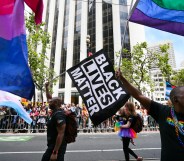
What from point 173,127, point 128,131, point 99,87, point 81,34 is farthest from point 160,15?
point 81,34

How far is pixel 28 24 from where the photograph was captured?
21.6m

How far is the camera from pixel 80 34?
45156 millimetres

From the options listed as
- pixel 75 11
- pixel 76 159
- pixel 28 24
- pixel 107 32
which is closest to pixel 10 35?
pixel 76 159

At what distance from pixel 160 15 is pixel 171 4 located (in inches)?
10.0

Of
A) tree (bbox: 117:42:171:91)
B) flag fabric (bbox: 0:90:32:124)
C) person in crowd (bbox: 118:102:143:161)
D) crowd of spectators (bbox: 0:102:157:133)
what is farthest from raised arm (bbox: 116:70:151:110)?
tree (bbox: 117:42:171:91)

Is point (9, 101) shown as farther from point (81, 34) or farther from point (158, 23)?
point (81, 34)

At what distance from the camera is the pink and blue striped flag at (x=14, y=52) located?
3.49 metres

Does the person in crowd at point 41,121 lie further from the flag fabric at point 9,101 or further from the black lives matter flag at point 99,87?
the black lives matter flag at point 99,87

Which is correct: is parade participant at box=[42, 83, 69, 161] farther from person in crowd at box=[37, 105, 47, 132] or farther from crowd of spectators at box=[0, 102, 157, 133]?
person in crowd at box=[37, 105, 47, 132]

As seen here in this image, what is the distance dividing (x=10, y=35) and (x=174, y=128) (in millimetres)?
2859

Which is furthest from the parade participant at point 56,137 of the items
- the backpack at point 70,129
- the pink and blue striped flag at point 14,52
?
the pink and blue striped flag at point 14,52

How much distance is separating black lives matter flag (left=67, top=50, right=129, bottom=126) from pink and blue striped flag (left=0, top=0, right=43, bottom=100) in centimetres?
81

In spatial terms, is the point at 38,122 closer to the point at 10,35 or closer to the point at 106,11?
the point at 10,35

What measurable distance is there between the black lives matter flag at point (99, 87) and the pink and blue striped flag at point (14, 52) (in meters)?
0.81
